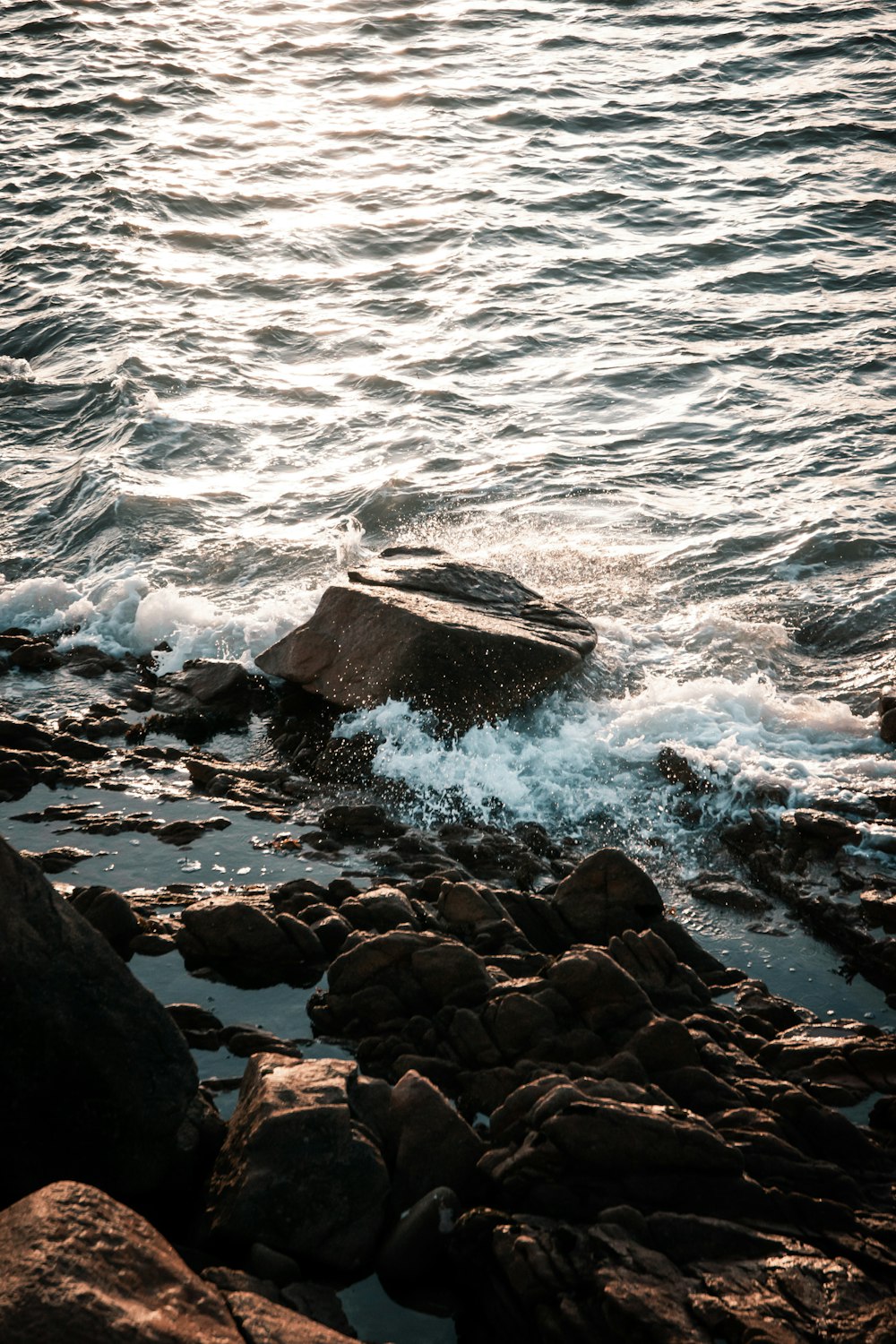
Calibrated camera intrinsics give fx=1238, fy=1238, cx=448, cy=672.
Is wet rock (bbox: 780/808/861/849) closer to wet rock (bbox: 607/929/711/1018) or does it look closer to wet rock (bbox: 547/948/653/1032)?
wet rock (bbox: 607/929/711/1018)

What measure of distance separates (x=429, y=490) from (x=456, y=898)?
6318mm

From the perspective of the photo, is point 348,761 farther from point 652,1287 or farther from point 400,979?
point 652,1287

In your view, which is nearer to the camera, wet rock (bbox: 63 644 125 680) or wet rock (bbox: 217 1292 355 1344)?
wet rock (bbox: 217 1292 355 1344)

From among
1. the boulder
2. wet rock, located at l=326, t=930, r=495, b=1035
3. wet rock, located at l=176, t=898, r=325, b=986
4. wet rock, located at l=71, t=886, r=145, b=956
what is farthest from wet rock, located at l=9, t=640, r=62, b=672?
the boulder

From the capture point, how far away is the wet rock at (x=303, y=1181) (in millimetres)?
4086

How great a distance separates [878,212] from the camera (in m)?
16.2

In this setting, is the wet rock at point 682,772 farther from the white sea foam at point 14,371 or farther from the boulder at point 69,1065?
the white sea foam at point 14,371

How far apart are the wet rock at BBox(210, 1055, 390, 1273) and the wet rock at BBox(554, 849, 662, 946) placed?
185 centimetres

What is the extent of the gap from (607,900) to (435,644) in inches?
97.9

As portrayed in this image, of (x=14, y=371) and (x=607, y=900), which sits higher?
(x=14, y=371)

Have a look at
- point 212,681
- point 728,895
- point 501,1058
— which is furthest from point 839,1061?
point 212,681

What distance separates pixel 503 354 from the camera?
14.2 meters

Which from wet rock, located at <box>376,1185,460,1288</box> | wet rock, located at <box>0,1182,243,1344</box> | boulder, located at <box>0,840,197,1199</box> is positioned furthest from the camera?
boulder, located at <box>0,840,197,1199</box>

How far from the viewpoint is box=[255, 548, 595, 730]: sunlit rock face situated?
7.97 m
